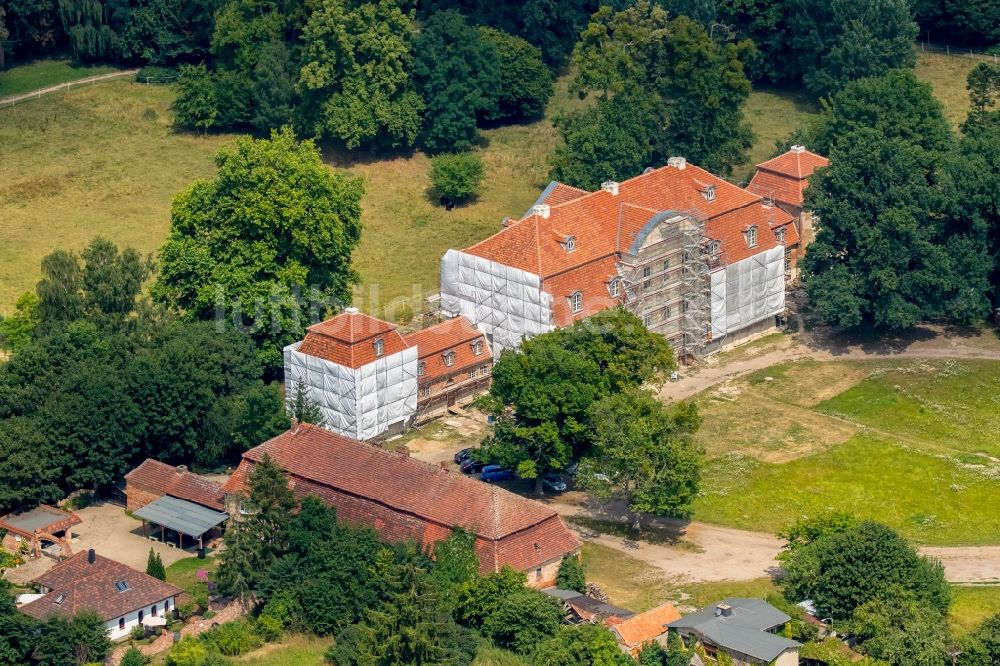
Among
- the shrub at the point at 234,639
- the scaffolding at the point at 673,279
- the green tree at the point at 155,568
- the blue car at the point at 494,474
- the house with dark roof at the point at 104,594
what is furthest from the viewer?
the scaffolding at the point at 673,279

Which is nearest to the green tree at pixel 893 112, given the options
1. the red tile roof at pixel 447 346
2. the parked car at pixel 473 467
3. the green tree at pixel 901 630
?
the red tile roof at pixel 447 346

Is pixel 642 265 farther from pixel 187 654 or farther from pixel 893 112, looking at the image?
pixel 187 654

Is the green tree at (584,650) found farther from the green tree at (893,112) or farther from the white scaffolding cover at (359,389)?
the green tree at (893,112)

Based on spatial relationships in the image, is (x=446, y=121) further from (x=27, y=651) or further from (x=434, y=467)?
(x=27, y=651)

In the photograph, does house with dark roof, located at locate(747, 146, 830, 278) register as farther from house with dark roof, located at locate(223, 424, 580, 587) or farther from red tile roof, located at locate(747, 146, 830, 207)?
house with dark roof, located at locate(223, 424, 580, 587)

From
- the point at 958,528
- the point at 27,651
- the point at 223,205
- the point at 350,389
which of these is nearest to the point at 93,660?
the point at 27,651

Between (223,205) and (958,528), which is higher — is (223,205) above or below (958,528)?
above

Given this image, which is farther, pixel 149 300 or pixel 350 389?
pixel 149 300
